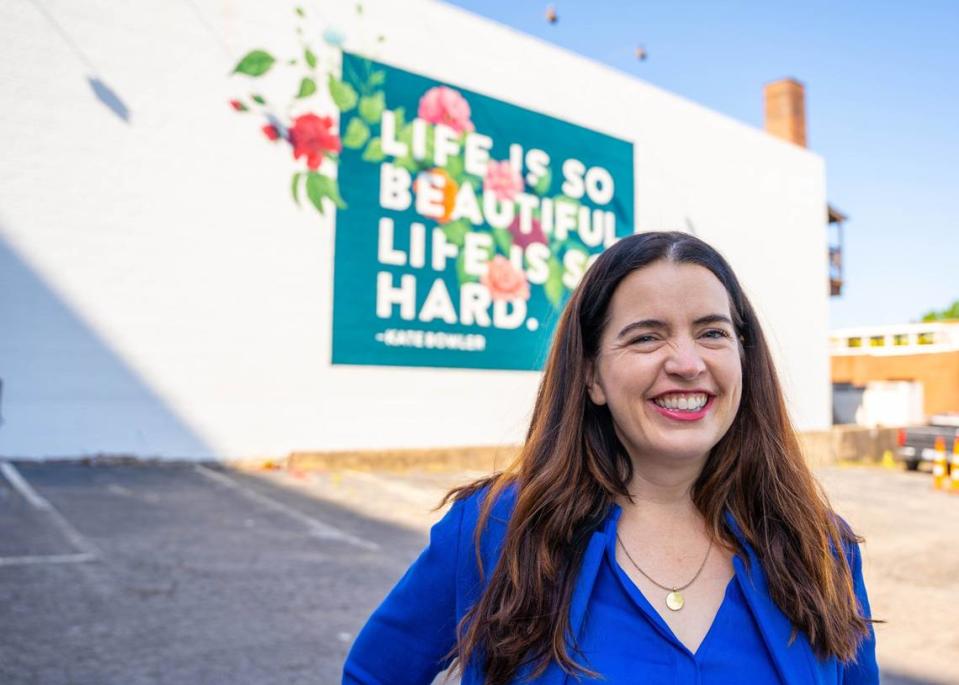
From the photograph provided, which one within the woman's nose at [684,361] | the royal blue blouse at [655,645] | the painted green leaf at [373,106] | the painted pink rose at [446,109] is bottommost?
the royal blue blouse at [655,645]

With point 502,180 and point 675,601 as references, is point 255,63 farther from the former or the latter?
point 675,601

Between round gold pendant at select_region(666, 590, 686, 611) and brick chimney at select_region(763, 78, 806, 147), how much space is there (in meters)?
24.9

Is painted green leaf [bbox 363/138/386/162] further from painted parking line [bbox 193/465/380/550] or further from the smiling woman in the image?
the smiling woman

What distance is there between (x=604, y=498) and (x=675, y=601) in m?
0.25

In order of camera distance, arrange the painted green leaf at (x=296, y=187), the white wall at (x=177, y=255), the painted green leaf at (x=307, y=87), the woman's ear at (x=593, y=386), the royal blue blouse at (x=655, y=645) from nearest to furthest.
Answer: the royal blue blouse at (x=655, y=645) → the woman's ear at (x=593, y=386) → the white wall at (x=177, y=255) → the painted green leaf at (x=296, y=187) → the painted green leaf at (x=307, y=87)

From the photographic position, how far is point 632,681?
1.47m

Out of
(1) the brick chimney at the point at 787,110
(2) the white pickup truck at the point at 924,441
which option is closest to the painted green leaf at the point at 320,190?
(2) the white pickup truck at the point at 924,441

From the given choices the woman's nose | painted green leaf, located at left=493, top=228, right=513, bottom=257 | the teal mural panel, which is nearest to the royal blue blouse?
the woman's nose

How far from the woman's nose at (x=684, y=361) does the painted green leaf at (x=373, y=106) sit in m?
11.9

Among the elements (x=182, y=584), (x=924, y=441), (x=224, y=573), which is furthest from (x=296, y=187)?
(x=924, y=441)

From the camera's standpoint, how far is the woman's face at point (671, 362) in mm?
1659

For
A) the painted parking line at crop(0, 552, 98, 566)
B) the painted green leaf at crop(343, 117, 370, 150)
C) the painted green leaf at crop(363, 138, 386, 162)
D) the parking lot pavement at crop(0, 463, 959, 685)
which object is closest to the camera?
the parking lot pavement at crop(0, 463, 959, 685)

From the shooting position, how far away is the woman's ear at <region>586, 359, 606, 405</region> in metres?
1.78

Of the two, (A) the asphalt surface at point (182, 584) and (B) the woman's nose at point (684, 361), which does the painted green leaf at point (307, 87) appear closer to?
(A) the asphalt surface at point (182, 584)
